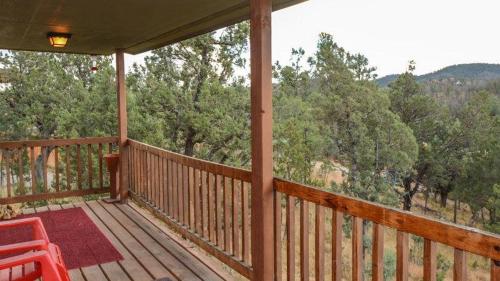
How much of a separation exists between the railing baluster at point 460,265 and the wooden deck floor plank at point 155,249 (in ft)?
6.99

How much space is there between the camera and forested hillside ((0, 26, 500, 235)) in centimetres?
1574

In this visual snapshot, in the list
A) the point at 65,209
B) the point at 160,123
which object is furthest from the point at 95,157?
the point at 65,209

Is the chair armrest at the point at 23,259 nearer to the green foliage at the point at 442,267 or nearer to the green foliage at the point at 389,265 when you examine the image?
the green foliage at the point at 389,265

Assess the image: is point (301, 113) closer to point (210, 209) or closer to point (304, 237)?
point (210, 209)

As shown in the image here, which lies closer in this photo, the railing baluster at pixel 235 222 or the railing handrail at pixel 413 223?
the railing handrail at pixel 413 223

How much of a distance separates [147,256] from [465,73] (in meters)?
29.8

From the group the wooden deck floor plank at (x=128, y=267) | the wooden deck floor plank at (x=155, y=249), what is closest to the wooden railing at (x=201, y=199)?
the wooden deck floor plank at (x=155, y=249)

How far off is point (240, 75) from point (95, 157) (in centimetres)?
659

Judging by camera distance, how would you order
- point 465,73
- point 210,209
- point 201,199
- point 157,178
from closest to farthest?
point 210,209
point 201,199
point 157,178
point 465,73

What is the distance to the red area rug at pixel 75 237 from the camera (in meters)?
3.64

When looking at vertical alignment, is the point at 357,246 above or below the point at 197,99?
below

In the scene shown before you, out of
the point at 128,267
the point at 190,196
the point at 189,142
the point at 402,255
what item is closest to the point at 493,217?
the point at 189,142

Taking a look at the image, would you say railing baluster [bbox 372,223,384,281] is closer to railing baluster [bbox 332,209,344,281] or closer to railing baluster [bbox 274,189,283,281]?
railing baluster [bbox 332,209,344,281]

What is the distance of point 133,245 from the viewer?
3.98 meters
